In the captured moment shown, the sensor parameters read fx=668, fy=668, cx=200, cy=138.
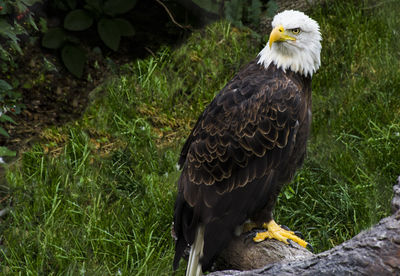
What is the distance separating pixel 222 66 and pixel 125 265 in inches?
90.4

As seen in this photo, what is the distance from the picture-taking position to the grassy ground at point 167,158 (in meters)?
4.57

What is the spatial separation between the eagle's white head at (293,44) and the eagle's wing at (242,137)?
0.46 ft

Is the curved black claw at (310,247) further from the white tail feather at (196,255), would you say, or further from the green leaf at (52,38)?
the green leaf at (52,38)

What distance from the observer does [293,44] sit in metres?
4.12

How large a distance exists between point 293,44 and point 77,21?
2.55 m

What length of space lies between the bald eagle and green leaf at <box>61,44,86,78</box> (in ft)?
7.35

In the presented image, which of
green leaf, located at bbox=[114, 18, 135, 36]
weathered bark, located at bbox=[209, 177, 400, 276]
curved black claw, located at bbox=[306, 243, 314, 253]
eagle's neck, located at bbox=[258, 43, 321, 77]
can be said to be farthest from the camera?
green leaf, located at bbox=[114, 18, 135, 36]

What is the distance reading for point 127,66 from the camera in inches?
239

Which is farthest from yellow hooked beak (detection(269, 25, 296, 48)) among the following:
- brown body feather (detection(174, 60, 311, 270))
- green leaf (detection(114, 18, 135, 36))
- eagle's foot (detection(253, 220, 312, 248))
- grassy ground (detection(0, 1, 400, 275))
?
green leaf (detection(114, 18, 135, 36))

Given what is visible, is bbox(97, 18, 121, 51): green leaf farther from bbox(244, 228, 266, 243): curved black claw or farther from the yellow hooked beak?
bbox(244, 228, 266, 243): curved black claw

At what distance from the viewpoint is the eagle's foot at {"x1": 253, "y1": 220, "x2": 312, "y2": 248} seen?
13.6ft

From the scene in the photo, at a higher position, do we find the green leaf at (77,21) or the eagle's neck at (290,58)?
the eagle's neck at (290,58)

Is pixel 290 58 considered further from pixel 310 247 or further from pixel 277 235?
pixel 310 247

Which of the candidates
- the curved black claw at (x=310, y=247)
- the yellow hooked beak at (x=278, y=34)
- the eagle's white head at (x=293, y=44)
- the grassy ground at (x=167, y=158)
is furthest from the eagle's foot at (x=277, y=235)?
the yellow hooked beak at (x=278, y=34)
